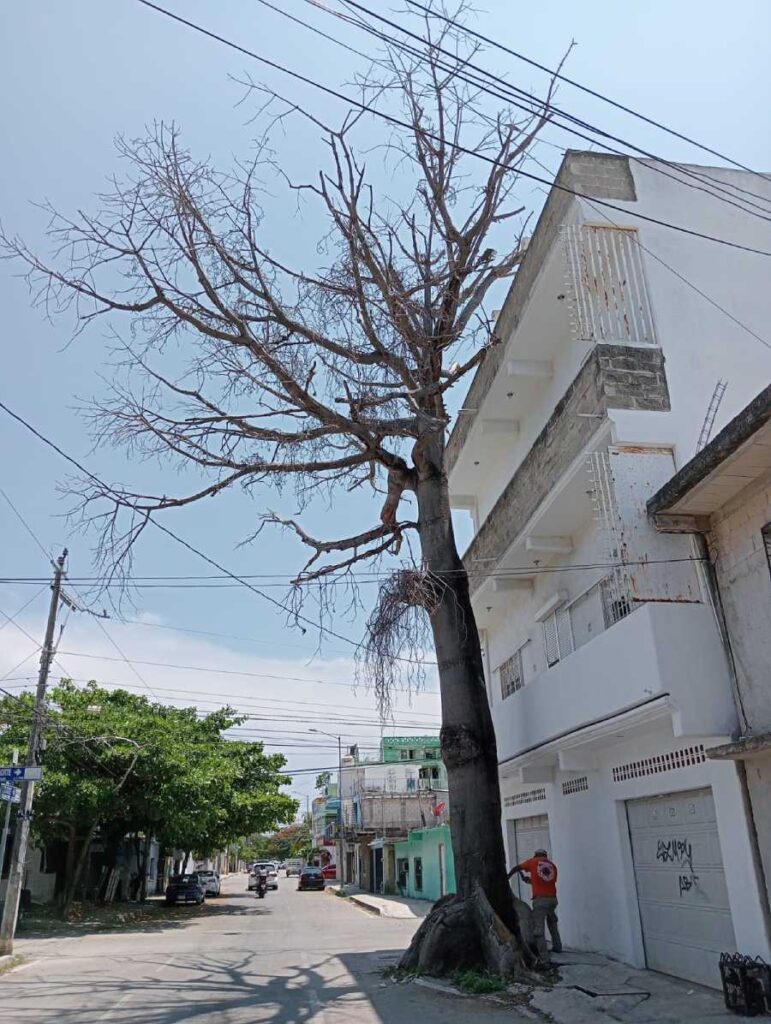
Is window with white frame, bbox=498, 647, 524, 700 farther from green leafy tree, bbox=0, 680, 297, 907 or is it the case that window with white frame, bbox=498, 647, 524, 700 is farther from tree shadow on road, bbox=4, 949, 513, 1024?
green leafy tree, bbox=0, 680, 297, 907

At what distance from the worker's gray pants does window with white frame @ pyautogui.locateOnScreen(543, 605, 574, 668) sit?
3576mm

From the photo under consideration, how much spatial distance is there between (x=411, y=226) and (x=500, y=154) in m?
1.68

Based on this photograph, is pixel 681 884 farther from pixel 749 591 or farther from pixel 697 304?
pixel 697 304

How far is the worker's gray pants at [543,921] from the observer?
11156mm

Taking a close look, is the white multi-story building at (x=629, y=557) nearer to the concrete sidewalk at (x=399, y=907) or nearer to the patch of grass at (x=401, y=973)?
the patch of grass at (x=401, y=973)

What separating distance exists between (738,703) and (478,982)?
4361 millimetres

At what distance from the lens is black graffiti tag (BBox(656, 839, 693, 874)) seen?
32.0 feet

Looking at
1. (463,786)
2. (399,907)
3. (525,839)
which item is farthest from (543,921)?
(399,907)

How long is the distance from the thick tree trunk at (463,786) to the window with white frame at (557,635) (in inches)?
83.0

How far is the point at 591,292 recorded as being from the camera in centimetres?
1117

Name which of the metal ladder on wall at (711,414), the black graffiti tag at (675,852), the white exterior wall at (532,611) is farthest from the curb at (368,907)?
the metal ladder on wall at (711,414)

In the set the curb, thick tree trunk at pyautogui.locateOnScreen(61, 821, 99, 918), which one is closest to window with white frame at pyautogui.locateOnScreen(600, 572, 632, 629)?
the curb

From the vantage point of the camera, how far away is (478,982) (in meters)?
9.36

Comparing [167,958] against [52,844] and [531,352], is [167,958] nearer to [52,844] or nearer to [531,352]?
[531,352]
